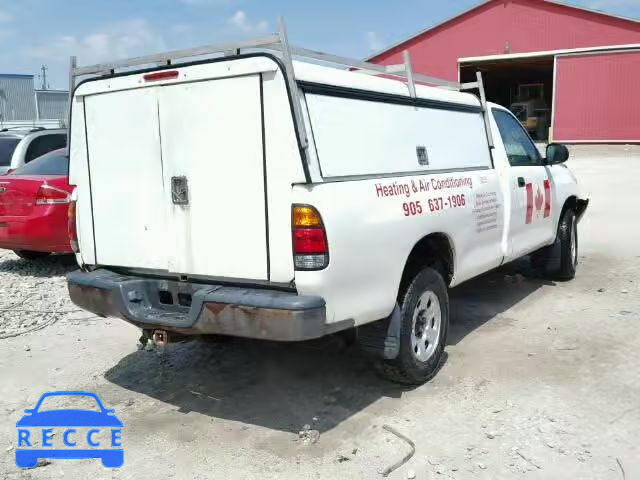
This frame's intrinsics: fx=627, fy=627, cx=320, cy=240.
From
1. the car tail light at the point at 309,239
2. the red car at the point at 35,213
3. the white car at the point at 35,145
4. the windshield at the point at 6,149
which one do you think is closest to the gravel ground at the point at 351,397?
the car tail light at the point at 309,239

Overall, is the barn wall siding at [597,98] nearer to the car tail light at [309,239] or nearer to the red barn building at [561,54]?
the red barn building at [561,54]

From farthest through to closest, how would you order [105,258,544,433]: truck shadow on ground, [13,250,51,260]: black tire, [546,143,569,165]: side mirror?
[13,250,51,260]: black tire → [546,143,569,165]: side mirror → [105,258,544,433]: truck shadow on ground

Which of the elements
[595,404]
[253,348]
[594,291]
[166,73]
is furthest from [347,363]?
[594,291]

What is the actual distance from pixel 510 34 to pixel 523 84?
10412 mm

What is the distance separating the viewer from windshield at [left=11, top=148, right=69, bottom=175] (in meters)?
8.18

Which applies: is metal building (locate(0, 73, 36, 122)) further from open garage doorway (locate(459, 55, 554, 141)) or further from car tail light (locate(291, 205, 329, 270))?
car tail light (locate(291, 205, 329, 270))

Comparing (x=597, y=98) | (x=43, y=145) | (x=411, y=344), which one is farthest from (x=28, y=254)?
(x=597, y=98)

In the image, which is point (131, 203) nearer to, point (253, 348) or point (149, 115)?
point (149, 115)

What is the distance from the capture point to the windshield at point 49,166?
818 centimetres

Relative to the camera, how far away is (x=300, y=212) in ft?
11.0

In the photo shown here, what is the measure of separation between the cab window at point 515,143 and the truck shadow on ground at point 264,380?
1.66 metres

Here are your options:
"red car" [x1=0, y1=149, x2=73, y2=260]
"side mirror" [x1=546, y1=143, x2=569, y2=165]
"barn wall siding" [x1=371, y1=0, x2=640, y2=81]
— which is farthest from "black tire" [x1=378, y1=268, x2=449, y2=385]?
"barn wall siding" [x1=371, y1=0, x2=640, y2=81]

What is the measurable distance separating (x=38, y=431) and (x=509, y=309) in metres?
4.41

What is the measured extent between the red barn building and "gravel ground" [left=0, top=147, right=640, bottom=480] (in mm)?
21417
